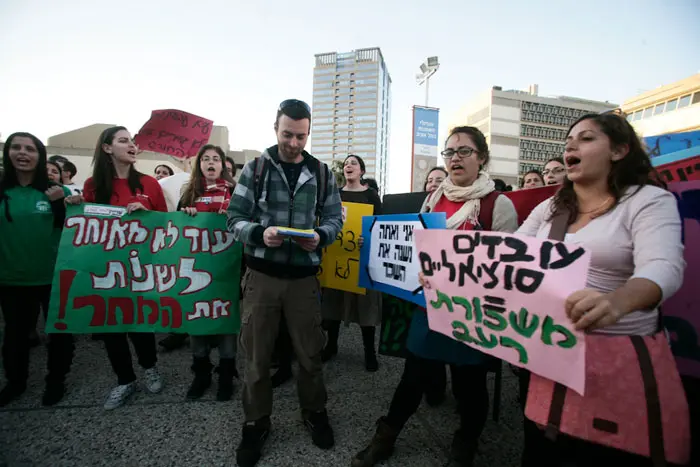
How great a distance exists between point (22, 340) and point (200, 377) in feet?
4.83

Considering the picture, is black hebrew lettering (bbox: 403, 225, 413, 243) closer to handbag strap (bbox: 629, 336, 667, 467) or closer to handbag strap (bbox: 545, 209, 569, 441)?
handbag strap (bbox: 545, 209, 569, 441)

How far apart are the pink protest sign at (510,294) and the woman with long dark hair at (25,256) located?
9.99 ft

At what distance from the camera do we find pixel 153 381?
2818 mm

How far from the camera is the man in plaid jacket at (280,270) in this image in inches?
82.1

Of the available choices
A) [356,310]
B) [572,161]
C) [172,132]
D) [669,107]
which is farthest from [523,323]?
[669,107]

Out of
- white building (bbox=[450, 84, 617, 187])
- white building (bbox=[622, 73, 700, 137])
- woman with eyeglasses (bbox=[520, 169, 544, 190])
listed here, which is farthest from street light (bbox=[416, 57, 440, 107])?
white building (bbox=[450, 84, 617, 187])

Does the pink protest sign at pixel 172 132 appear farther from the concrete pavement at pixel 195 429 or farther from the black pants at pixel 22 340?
the concrete pavement at pixel 195 429

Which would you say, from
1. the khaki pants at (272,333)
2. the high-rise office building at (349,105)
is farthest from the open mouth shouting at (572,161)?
the high-rise office building at (349,105)

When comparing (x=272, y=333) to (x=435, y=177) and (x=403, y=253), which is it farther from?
(x=435, y=177)

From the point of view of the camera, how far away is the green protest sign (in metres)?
2.64

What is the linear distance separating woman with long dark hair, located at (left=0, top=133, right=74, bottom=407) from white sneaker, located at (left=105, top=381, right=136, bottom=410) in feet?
1.47

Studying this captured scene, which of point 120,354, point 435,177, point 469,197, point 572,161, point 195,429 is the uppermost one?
point 435,177

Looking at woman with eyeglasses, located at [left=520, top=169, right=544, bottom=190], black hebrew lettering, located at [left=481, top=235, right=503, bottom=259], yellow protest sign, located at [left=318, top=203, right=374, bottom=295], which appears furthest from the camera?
woman with eyeglasses, located at [left=520, top=169, right=544, bottom=190]

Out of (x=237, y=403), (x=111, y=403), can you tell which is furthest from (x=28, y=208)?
(x=237, y=403)
